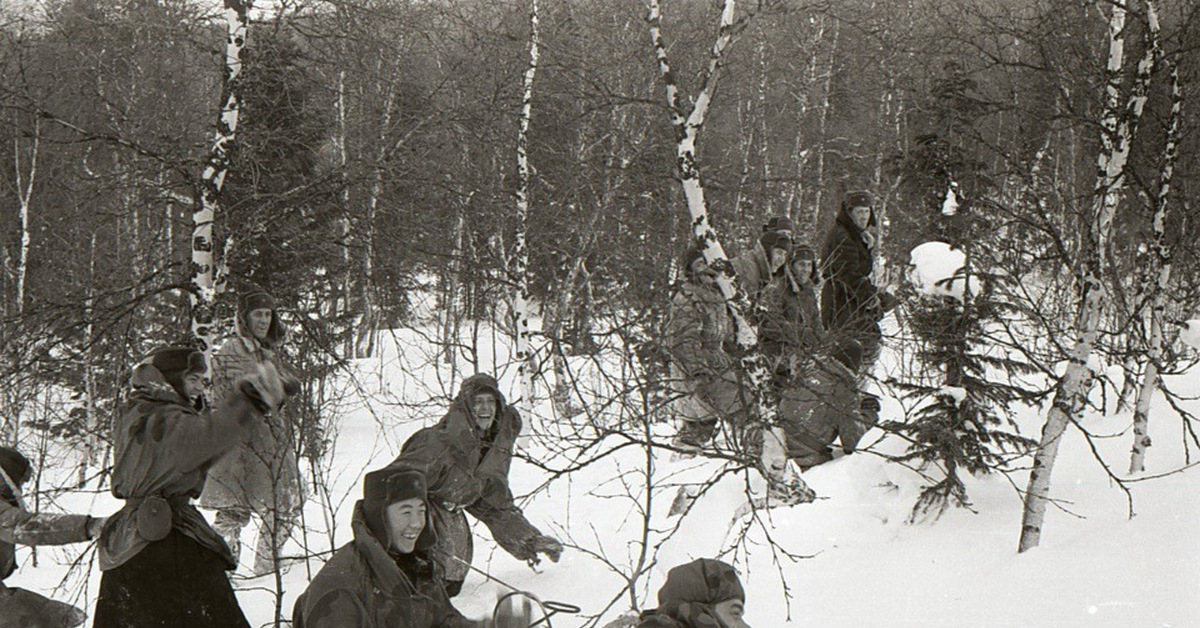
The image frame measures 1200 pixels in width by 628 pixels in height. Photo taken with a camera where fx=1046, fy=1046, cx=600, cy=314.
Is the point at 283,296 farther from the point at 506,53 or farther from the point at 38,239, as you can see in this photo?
the point at 38,239

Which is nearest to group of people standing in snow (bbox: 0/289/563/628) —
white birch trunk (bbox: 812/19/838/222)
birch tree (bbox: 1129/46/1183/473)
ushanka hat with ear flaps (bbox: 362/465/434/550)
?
Result: ushanka hat with ear flaps (bbox: 362/465/434/550)

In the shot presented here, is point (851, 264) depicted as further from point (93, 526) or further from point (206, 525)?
point (93, 526)

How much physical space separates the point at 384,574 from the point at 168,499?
1374 millimetres

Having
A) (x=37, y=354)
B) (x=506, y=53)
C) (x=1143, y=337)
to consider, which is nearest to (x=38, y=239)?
(x=506, y=53)

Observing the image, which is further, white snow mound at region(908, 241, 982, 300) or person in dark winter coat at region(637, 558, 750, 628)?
white snow mound at region(908, 241, 982, 300)

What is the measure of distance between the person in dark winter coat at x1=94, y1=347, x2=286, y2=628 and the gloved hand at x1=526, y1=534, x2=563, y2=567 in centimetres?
247

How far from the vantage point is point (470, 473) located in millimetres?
6621

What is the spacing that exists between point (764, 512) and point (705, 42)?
11.7 metres

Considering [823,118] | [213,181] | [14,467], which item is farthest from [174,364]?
[823,118]

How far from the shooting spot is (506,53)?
16312 millimetres

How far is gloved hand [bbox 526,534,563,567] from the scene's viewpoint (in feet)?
22.9

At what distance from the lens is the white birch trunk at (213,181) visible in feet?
18.9

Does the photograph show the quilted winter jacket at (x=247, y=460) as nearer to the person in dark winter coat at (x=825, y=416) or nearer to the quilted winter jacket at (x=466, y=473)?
the quilted winter jacket at (x=466, y=473)

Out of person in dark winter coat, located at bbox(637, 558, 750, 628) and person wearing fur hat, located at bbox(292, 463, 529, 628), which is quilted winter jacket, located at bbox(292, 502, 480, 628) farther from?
person in dark winter coat, located at bbox(637, 558, 750, 628)
